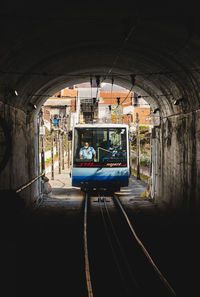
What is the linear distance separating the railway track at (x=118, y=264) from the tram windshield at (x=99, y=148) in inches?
211

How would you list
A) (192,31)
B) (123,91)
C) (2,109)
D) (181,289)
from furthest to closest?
(123,91) < (2,109) < (192,31) < (181,289)

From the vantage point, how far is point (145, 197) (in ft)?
53.8

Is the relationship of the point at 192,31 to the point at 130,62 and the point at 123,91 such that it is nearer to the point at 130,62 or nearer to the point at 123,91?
the point at 130,62

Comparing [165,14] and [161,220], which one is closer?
[165,14]

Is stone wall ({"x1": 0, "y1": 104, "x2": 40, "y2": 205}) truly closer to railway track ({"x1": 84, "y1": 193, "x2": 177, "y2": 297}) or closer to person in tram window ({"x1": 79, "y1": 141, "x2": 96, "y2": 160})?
person in tram window ({"x1": 79, "y1": 141, "x2": 96, "y2": 160})

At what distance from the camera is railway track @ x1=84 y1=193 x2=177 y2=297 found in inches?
204

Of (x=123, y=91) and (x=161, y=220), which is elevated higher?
(x=123, y=91)

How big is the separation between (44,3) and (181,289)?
4980 mm

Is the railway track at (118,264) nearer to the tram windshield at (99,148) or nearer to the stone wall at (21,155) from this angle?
the stone wall at (21,155)

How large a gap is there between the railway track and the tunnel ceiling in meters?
4.02

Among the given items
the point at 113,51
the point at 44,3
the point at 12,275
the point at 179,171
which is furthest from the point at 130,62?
the point at 12,275

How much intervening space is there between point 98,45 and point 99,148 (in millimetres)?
7551

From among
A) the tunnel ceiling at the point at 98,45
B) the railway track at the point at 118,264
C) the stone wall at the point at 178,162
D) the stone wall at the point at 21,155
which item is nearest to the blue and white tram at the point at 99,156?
the stone wall at the point at 178,162

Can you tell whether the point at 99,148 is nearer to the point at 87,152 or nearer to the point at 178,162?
the point at 87,152
